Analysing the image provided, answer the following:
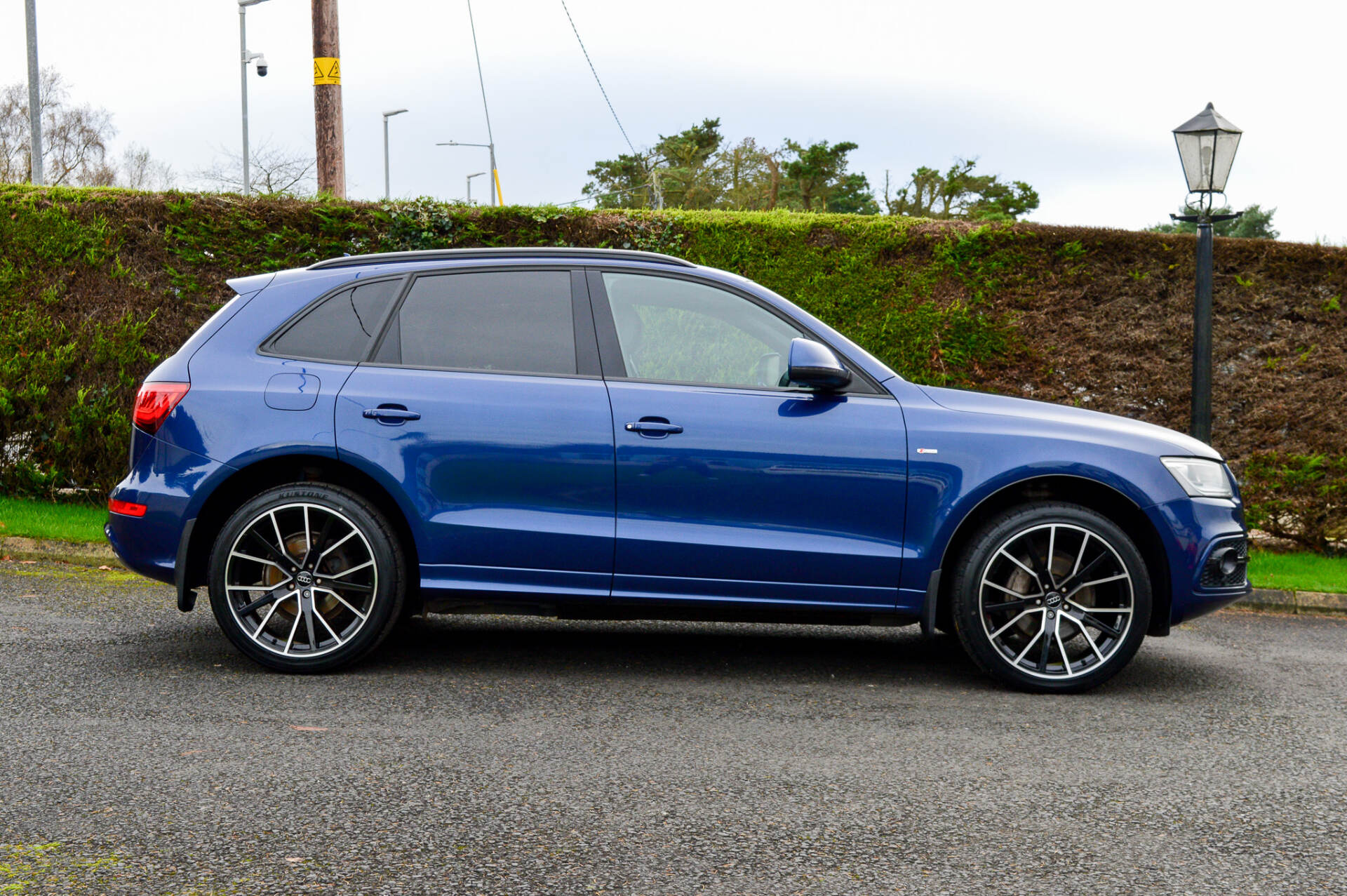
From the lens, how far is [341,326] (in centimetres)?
525

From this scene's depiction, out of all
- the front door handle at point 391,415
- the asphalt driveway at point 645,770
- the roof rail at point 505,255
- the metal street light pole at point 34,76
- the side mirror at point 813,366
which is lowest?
the asphalt driveway at point 645,770

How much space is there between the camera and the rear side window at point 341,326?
17.1ft

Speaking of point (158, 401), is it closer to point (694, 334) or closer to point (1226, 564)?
point (694, 334)

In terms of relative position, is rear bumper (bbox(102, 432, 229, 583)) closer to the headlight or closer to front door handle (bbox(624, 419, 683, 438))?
front door handle (bbox(624, 419, 683, 438))

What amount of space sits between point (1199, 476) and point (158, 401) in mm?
4588

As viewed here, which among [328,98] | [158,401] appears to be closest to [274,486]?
[158,401]

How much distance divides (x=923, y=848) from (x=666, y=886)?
30.9 inches

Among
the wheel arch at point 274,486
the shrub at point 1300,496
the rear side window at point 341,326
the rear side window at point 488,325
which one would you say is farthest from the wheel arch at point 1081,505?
the shrub at point 1300,496

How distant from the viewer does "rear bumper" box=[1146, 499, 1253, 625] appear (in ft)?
16.7

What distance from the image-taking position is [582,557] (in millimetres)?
4988

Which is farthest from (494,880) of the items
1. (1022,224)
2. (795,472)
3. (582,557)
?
(1022,224)

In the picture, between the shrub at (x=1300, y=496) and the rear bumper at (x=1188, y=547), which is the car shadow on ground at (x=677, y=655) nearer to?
the rear bumper at (x=1188, y=547)

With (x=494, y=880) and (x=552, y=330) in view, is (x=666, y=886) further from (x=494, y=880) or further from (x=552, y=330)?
(x=552, y=330)

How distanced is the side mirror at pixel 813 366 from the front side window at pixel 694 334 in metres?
0.19
